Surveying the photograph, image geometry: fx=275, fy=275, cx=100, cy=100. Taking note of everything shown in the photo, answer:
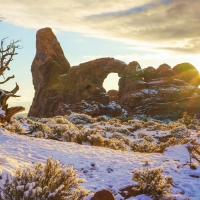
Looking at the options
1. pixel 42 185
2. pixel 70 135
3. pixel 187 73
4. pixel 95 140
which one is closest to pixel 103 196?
pixel 42 185

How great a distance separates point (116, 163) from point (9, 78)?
9.58 metres

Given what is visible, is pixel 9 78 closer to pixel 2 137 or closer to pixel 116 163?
pixel 2 137

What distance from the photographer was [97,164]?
8750 millimetres

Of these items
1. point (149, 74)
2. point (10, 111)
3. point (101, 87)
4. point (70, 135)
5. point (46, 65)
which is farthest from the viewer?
point (46, 65)

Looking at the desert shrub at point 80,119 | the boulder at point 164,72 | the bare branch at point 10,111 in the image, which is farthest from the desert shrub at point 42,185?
the boulder at point 164,72

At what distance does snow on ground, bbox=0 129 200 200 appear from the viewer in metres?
6.78

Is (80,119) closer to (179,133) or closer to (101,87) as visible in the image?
(179,133)

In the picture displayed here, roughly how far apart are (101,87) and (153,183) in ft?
165

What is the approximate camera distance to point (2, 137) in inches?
451

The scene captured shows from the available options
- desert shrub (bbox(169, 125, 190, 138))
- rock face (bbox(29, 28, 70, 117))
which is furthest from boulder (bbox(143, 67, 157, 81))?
desert shrub (bbox(169, 125, 190, 138))

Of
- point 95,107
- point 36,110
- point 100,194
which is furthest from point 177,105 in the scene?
point 100,194

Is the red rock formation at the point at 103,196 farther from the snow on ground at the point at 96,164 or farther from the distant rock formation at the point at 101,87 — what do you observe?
the distant rock formation at the point at 101,87

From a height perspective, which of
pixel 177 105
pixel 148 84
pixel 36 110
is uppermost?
pixel 148 84

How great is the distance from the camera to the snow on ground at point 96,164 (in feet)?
22.2
